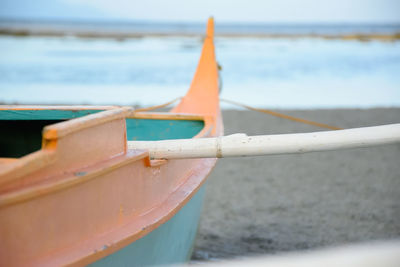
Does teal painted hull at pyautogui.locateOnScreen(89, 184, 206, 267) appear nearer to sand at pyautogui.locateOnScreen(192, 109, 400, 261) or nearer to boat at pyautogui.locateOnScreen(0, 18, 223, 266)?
boat at pyautogui.locateOnScreen(0, 18, 223, 266)

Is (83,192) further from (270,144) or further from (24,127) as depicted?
(24,127)

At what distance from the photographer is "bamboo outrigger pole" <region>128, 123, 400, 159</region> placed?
1.74m

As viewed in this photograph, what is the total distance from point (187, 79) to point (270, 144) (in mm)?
10753

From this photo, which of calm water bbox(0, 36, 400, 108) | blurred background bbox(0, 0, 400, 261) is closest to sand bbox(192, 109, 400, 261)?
blurred background bbox(0, 0, 400, 261)

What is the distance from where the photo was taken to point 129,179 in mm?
1669

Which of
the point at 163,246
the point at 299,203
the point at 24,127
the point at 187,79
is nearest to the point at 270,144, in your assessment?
the point at 163,246

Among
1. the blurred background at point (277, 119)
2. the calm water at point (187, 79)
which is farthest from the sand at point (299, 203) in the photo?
the calm water at point (187, 79)

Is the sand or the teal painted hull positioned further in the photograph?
the sand

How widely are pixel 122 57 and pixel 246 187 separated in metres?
14.3

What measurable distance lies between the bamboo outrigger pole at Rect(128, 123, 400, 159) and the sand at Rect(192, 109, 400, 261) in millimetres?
1658

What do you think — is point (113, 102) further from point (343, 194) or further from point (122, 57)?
point (122, 57)

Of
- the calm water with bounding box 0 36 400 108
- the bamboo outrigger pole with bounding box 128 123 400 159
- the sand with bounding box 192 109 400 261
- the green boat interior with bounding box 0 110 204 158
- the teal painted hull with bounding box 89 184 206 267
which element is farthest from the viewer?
the calm water with bounding box 0 36 400 108

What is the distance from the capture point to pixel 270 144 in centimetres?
174

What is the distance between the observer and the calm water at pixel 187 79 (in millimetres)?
9688
